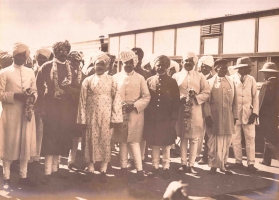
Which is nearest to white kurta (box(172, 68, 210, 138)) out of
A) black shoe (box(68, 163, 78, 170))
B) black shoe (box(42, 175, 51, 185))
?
black shoe (box(68, 163, 78, 170))

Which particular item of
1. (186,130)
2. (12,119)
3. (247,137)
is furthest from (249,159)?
(12,119)

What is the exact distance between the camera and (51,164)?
3.95m

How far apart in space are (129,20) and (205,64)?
1.66m

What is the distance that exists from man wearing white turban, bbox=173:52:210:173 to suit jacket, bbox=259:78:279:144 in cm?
103

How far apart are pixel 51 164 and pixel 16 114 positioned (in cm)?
78

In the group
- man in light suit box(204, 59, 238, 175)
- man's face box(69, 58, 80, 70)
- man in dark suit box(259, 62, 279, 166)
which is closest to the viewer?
man's face box(69, 58, 80, 70)

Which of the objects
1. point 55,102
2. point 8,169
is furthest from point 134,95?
point 8,169

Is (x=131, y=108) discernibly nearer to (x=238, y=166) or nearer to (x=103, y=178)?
(x=103, y=178)

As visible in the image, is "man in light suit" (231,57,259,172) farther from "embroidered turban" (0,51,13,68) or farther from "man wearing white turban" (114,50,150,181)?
"embroidered turban" (0,51,13,68)

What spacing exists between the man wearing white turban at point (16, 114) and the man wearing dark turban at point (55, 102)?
197 millimetres

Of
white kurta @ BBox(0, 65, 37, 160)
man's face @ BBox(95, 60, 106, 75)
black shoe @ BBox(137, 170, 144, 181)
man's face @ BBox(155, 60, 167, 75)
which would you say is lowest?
black shoe @ BBox(137, 170, 144, 181)

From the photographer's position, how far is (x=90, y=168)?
3977 mm

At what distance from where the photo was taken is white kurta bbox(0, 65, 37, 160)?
356 centimetres

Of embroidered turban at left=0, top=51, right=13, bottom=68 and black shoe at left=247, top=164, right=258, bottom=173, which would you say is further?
black shoe at left=247, top=164, right=258, bottom=173
